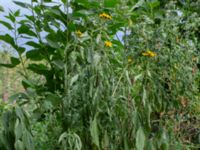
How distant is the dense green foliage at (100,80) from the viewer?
2383 millimetres

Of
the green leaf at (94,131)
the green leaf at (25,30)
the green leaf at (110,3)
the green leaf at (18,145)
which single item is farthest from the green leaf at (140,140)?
the green leaf at (25,30)

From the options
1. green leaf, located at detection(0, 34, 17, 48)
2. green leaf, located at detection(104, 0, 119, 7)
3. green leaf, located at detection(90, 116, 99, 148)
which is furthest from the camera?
green leaf, located at detection(0, 34, 17, 48)

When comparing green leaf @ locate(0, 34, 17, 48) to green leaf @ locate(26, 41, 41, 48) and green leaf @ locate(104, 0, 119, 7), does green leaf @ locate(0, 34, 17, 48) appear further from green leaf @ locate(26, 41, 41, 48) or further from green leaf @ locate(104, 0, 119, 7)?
green leaf @ locate(104, 0, 119, 7)

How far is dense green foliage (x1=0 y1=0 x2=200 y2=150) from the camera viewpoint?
2383 mm

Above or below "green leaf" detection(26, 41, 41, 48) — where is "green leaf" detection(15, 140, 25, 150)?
below

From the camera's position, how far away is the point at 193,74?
2756 millimetres

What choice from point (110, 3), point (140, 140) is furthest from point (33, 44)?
point (140, 140)

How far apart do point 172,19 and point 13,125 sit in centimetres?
102

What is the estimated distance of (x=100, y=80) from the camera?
2340 mm

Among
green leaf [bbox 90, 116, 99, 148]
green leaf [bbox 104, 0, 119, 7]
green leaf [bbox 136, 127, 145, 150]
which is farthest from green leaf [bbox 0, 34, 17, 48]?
green leaf [bbox 136, 127, 145, 150]

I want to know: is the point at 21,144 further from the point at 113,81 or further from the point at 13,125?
the point at 113,81

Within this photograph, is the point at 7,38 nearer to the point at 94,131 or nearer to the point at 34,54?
the point at 34,54

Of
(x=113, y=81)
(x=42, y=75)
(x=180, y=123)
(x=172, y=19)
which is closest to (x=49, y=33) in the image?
(x=42, y=75)

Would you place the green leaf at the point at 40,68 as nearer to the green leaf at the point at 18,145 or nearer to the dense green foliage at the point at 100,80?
the dense green foliage at the point at 100,80
